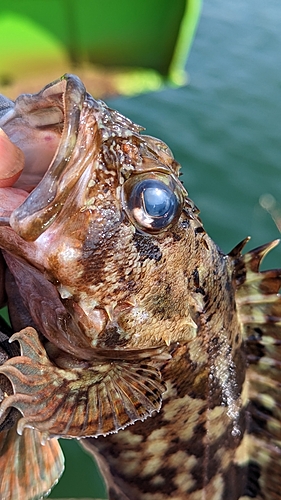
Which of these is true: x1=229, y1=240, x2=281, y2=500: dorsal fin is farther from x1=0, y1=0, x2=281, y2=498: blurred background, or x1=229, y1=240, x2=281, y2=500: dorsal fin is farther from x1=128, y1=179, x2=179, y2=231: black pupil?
x1=0, y1=0, x2=281, y2=498: blurred background

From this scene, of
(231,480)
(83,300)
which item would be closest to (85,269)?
(83,300)

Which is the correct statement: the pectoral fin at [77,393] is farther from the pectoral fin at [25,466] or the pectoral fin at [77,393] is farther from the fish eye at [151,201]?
the fish eye at [151,201]

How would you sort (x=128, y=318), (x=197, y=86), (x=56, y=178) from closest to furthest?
(x=56, y=178)
(x=128, y=318)
(x=197, y=86)

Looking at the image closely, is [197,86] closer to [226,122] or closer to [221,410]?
[226,122]

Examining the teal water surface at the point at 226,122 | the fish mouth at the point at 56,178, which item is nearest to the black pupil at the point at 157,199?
the fish mouth at the point at 56,178

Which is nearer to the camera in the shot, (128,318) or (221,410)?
(128,318)

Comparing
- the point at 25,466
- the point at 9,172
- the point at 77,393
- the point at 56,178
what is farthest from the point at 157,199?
the point at 25,466

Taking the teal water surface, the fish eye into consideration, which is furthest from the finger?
the teal water surface
